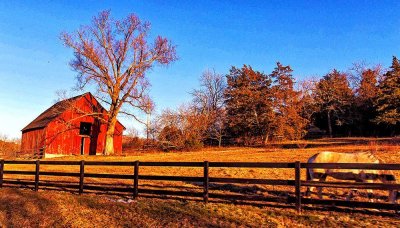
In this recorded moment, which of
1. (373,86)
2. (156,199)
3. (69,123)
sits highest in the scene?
(373,86)

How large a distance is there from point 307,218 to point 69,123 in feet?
115

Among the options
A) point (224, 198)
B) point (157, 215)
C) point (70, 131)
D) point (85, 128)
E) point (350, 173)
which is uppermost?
point (85, 128)

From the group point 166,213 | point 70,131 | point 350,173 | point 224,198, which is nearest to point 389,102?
point 70,131

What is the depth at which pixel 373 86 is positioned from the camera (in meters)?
57.7

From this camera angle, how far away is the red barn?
38.4 metres

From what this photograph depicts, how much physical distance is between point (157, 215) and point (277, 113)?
4130cm

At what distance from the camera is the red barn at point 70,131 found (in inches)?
1512

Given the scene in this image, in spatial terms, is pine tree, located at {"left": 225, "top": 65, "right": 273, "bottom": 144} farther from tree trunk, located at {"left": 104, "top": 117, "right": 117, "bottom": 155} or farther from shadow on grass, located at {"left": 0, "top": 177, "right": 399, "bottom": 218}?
shadow on grass, located at {"left": 0, "top": 177, "right": 399, "bottom": 218}

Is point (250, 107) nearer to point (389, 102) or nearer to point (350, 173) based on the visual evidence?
point (389, 102)

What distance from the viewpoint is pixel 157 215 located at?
8.41 metres

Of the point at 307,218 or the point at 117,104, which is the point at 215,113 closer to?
the point at 117,104

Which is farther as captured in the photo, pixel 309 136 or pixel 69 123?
pixel 309 136

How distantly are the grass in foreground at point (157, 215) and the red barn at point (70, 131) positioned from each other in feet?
91.7

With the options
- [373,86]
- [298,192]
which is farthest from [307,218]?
[373,86]
